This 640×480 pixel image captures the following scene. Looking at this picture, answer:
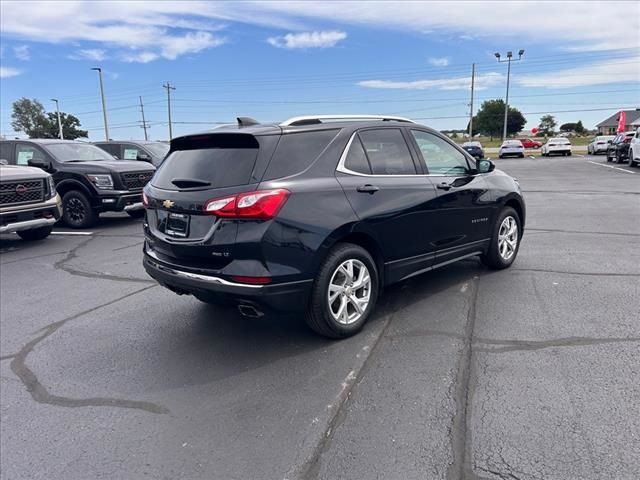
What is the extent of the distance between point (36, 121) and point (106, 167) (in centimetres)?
9948

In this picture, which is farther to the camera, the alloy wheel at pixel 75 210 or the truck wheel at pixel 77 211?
the alloy wheel at pixel 75 210

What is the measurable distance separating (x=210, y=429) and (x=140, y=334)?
1804 millimetres

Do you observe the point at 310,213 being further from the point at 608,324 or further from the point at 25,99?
the point at 25,99

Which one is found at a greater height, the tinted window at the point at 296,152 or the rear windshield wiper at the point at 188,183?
the tinted window at the point at 296,152

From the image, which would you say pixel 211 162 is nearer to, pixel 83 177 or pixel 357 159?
pixel 357 159

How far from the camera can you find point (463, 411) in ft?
9.55

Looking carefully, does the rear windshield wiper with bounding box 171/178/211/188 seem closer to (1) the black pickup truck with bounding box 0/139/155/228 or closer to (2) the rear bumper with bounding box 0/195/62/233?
(2) the rear bumper with bounding box 0/195/62/233

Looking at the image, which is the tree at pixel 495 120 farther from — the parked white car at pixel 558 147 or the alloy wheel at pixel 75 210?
the alloy wheel at pixel 75 210

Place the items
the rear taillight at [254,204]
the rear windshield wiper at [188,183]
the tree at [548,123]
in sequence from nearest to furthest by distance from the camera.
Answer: the rear taillight at [254,204] < the rear windshield wiper at [188,183] < the tree at [548,123]

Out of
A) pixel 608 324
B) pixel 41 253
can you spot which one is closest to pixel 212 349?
pixel 608 324

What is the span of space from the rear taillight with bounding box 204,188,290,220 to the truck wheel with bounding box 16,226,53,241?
7248 millimetres

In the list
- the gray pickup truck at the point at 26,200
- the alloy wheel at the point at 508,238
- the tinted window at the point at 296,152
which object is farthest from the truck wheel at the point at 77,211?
the alloy wheel at the point at 508,238

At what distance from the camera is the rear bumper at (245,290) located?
3377mm

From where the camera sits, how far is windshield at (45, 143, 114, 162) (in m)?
10.5
